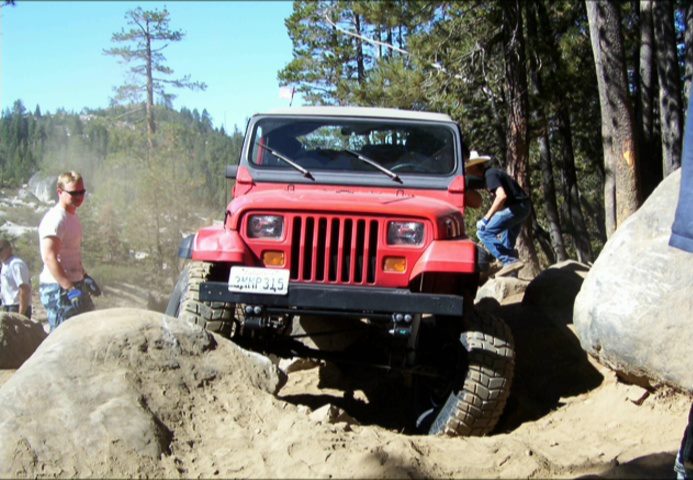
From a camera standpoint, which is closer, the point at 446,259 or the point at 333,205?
the point at 446,259

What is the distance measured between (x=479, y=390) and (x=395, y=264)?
3.17 feet

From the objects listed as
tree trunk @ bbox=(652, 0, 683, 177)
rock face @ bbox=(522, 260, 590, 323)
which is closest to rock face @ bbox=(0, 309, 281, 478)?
rock face @ bbox=(522, 260, 590, 323)

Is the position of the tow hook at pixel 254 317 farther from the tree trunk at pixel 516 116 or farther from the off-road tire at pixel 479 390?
the tree trunk at pixel 516 116

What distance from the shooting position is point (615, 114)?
29.8 feet

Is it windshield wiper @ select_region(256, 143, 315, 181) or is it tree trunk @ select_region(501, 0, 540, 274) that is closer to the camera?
windshield wiper @ select_region(256, 143, 315, 181)

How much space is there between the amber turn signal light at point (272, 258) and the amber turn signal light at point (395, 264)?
2.21ft

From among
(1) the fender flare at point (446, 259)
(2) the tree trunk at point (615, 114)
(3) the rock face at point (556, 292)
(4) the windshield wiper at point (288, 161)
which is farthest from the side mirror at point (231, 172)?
(2) the tree trunk at point (615, 114)

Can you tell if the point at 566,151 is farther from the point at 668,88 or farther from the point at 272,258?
the point at 272,258

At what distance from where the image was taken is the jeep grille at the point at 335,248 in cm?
520

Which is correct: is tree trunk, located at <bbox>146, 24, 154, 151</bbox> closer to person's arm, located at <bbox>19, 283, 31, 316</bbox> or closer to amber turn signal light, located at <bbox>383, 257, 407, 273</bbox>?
person's arm, located at <bbox>19, 283, 31, 316</bbox>

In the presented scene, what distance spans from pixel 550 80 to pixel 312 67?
7060 millimetres

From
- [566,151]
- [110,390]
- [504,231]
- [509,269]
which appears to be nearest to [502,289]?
[509,269]

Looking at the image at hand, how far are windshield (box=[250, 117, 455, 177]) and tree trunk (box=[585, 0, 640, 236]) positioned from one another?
327 cm

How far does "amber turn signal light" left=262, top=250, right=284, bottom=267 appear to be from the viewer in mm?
5277
